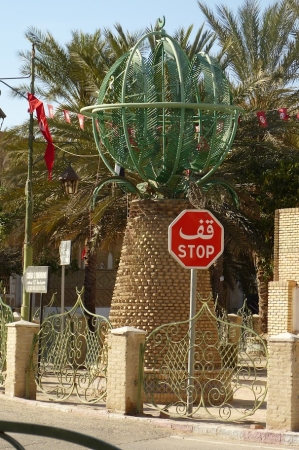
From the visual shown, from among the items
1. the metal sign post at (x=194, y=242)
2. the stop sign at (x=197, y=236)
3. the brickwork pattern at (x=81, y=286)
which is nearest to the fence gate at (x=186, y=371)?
the metal sign post at (x=194, y=242)

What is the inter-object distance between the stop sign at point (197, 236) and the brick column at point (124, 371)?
46.1 inches

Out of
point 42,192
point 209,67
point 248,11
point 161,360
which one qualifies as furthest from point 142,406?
point 248,11

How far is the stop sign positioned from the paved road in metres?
2.17

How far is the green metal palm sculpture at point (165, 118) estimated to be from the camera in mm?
13391

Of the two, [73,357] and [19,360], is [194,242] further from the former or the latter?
[19,360]

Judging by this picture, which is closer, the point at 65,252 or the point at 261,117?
the point at 65,252

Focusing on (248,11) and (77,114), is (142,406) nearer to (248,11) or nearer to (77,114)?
(77,114)

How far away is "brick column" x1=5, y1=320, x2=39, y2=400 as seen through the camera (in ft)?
43.3

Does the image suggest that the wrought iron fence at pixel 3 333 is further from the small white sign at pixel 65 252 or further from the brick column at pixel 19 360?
the small white sign at pixel 65 252

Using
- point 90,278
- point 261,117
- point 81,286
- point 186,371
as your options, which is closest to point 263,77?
point 261,117

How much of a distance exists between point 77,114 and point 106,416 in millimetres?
11771

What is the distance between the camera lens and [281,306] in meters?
20.3

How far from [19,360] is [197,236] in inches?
138

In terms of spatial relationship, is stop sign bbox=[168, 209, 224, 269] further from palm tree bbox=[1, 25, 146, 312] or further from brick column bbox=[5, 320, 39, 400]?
palm tree bbox=[1, 25, 146, 312]
